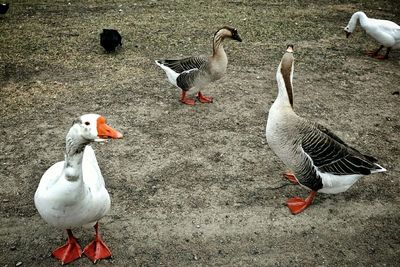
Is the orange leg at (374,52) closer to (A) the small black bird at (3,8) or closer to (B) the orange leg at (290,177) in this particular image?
(B) the orange leg at (290,177)

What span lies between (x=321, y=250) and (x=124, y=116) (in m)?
3.98

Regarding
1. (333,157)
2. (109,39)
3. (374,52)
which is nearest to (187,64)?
(109,39)

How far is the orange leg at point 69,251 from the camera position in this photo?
4.42m

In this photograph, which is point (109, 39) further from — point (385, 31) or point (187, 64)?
point (385, 31)

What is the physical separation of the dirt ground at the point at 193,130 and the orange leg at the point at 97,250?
0.08 m

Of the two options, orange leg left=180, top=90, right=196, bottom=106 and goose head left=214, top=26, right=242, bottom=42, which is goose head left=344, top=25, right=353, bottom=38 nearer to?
goose head left=214, top=26, right=242, bottom=42

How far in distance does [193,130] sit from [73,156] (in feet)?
10.7

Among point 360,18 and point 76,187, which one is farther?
point 360,18

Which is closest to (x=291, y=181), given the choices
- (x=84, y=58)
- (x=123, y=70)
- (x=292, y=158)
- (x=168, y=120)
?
(x=292, y=158)

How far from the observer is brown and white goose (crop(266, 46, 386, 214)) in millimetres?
4973

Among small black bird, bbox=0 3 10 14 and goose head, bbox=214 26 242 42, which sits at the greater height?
goose head, bbox=214 26 242 42

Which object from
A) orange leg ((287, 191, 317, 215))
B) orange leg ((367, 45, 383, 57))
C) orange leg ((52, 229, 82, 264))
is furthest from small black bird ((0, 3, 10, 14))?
orange leg ((367, 45, 383, 57))

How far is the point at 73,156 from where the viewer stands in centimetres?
370

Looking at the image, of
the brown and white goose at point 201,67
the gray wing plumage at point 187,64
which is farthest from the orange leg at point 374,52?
the gray wing plumage at point 187,64
